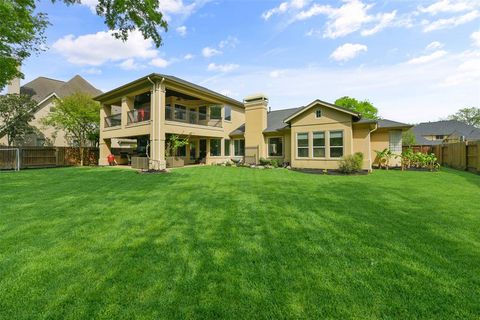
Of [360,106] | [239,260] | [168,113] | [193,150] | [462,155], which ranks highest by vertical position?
[360,106]

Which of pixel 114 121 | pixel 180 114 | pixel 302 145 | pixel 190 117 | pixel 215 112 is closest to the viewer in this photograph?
pixel 302 145

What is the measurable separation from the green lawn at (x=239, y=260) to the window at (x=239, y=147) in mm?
15300

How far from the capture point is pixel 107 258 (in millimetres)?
3172

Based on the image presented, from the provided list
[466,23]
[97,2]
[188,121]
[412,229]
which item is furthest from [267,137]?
[412,229]

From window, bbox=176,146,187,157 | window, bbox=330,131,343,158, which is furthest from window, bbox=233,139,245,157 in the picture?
window, bbox=330,131,343,158

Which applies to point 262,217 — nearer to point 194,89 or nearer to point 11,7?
point 11,7

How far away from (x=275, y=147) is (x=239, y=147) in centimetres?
398

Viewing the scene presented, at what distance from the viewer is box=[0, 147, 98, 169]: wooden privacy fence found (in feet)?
55.4

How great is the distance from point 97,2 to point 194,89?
1022 cm

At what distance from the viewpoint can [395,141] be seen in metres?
16.2

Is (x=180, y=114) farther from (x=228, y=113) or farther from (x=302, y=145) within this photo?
(x=302, y=145)

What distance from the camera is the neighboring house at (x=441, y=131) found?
37.9m

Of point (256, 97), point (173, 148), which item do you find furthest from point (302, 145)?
point (173, 148)

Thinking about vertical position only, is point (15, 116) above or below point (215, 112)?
below
